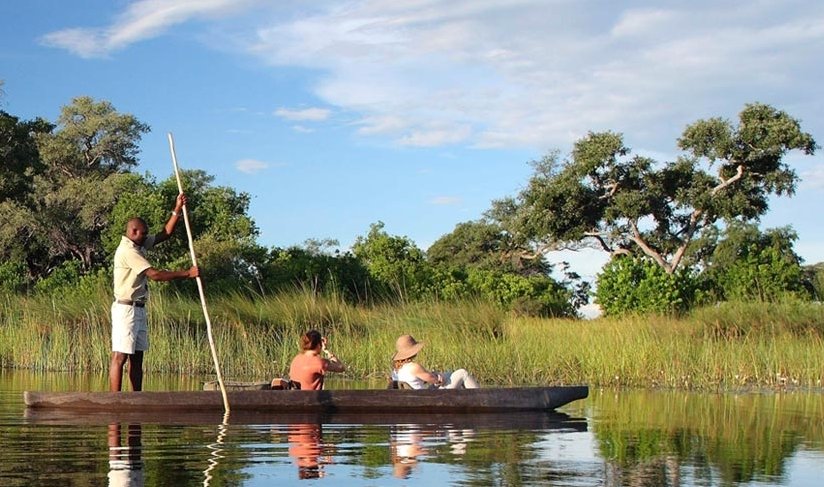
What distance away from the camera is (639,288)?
31.2 m

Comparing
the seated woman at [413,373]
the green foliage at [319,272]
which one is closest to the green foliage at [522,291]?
the green foliage at [319,272]

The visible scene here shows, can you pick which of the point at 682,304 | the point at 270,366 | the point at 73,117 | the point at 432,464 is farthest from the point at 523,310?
the point at 73,117

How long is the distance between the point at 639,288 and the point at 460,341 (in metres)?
15.7

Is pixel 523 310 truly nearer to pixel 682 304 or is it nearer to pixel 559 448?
pixel 682 304

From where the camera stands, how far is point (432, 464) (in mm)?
7418

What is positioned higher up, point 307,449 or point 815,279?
point 815,279

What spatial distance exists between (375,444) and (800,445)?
317 cm

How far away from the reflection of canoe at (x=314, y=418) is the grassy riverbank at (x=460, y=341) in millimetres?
4690

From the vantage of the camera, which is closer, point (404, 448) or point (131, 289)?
point (404, 448)

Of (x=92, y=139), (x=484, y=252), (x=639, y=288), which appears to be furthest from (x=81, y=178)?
(x=639, y=288)

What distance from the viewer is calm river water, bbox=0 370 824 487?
22.6 ft

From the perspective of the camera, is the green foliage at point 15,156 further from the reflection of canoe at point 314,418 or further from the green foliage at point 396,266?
the reflection of canoe at point 314,418

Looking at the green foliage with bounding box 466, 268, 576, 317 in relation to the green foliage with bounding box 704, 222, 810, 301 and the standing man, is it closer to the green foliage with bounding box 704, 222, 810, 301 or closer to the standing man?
the green foliage with bounding box 704, 222, 810, 301

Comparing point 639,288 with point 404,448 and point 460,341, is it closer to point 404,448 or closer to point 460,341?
point 460,341
